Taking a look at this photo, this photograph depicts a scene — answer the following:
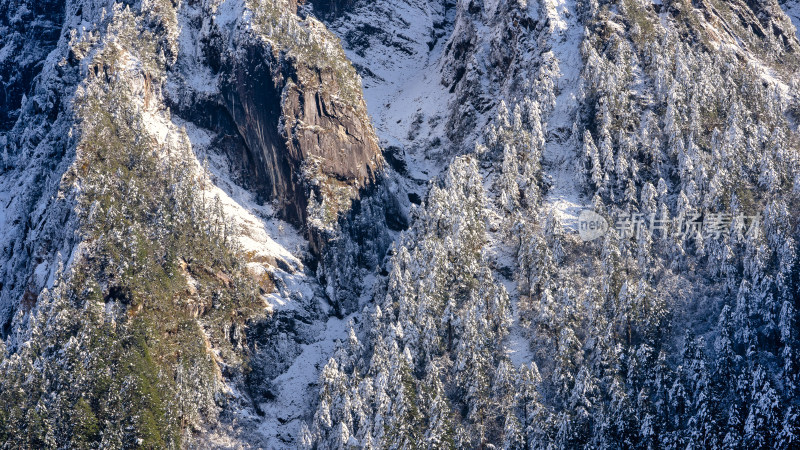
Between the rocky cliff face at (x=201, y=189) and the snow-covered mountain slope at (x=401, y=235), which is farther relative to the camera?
the rocky cliff face at (x=201, y=189)

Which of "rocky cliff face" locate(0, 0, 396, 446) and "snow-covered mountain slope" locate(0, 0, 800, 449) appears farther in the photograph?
"rocky cliff face" locate(0, 0, 396, 446)

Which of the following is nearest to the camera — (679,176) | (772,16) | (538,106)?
(679,176)

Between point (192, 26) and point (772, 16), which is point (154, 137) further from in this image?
point (772, 16)

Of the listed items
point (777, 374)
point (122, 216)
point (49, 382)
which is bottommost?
point (49, 382)

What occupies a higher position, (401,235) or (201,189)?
(401,235)

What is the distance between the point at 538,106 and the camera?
102 meters

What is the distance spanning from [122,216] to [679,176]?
55.7 meters

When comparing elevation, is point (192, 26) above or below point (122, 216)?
above

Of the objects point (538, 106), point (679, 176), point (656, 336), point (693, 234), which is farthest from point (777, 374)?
point (538, 106)

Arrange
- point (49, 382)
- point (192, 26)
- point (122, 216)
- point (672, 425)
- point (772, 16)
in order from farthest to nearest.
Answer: point (772, 16)
point (192, 26)
point (122, 216)
point (49, 382)
point (672, 425)

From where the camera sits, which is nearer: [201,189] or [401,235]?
[401,235]

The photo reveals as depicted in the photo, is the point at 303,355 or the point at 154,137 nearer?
the point at 303,355

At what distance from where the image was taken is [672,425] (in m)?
67.5

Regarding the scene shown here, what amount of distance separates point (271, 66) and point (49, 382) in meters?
47.1
